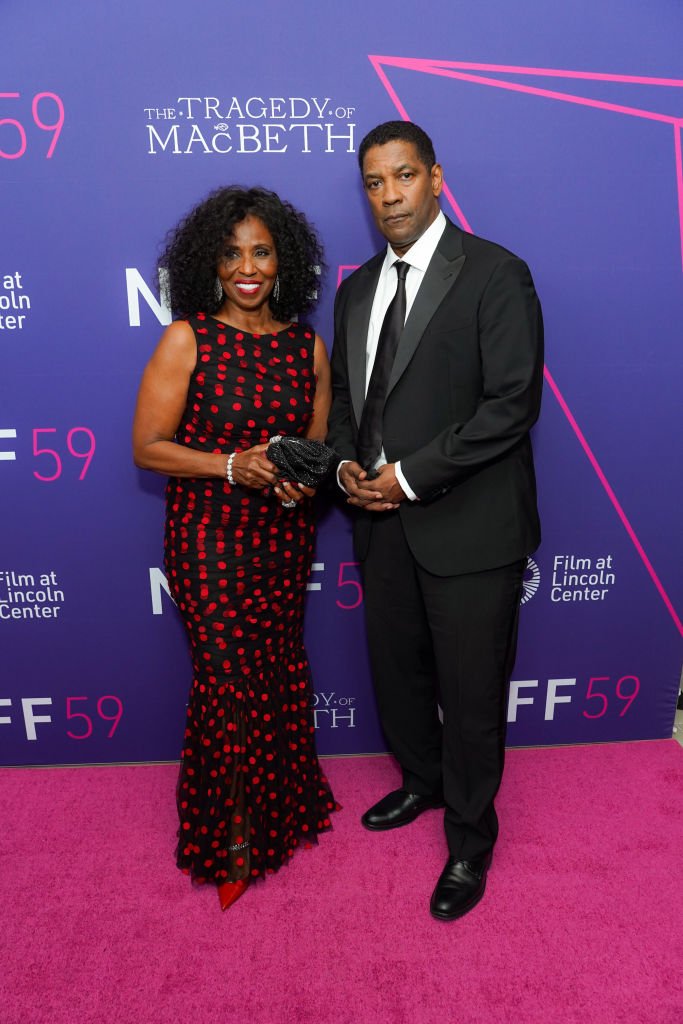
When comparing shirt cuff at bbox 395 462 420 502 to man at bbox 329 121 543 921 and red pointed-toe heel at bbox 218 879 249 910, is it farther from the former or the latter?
red pointed-toe heel at bbox 218 879 249 910

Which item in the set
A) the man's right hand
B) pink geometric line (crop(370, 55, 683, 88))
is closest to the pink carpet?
the man's right hand

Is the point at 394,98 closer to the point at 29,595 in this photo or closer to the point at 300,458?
the point at 300,458

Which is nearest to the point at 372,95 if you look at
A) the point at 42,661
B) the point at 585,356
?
the point at 585,356

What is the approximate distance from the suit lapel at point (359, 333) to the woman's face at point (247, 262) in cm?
25

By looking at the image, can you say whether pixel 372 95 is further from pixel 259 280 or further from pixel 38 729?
pixel 38 729

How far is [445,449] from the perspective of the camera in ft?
6.07

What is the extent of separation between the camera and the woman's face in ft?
6.41

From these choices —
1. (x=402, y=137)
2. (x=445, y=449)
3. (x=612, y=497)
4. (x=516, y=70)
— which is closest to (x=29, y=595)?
(x=445, y=449)

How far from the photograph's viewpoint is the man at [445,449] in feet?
6.07

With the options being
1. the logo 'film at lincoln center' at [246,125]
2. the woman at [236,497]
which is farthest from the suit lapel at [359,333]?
the logo 'film at lincoln center' at [246,125]

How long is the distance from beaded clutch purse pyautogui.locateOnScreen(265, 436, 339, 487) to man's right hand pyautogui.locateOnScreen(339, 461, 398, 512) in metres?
0.10

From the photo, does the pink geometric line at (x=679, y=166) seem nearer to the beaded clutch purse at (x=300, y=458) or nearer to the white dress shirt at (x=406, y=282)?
the white dress shirt at (x=406, y=282)

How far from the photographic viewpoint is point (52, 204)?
7.23ft

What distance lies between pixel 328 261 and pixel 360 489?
771 millimetres
